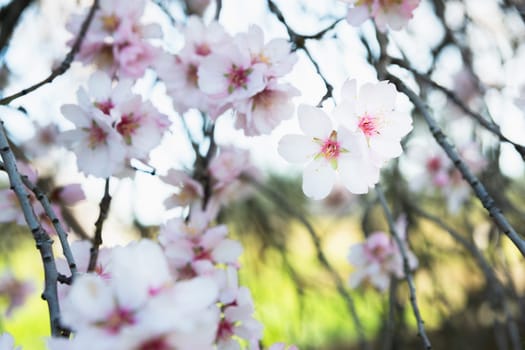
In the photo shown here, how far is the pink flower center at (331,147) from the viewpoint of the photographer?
89 centimetres

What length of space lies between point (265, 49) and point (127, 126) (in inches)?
11.6

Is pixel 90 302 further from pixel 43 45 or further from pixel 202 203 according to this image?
pixel 43 45

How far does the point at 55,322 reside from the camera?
2.15 ft

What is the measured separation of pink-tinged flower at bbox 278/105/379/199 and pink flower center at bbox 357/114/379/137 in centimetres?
4

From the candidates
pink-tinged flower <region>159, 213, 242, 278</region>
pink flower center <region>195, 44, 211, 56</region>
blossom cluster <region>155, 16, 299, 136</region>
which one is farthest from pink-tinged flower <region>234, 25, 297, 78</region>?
pink-tinged flower <region>159, 213, 242, 278</region>

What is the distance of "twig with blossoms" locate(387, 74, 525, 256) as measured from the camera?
81cm

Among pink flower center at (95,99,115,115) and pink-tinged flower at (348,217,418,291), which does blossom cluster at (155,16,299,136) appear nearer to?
pink flower center at (95,99,115,115)

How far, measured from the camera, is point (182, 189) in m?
1.37

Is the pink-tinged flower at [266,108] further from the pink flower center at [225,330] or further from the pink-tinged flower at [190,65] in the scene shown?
the pink flower center at [225,330]

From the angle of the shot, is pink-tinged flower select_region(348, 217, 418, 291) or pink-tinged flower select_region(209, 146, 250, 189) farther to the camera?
pink-tinged flower select_region(348, 217, 418, 291)

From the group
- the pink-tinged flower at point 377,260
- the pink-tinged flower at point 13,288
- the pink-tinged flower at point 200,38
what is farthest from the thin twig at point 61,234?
the pink-tinged flower at point 13,288

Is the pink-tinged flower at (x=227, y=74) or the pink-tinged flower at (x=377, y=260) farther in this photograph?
the pink-tinged flower at (x=377, y=260)

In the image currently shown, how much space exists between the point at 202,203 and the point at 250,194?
1.21 metres

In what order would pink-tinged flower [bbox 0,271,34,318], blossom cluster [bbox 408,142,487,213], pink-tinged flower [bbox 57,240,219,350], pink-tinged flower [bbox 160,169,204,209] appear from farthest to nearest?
1. pink-tinged flower [bbox 0,271,34,318]
2. blossom cluster [bbox 408,142,487,213]
3. pink-tinged flower [bbox 160,169,204,209]
4. pink-tinged flower [bbox 57,240,219,350]
